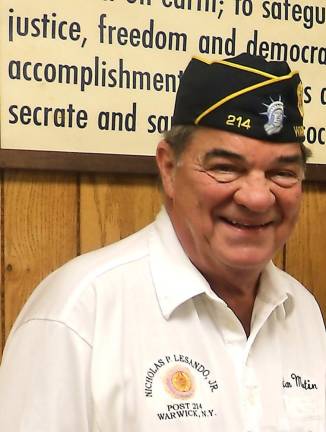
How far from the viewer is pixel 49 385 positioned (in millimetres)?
790

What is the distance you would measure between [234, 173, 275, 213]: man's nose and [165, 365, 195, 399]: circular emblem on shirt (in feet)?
0.81

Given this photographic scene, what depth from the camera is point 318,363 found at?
1016 mm

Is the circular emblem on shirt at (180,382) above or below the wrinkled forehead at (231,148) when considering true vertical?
below

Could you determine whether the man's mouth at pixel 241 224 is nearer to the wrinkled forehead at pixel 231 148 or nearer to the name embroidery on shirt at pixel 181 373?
the wrinkled forehead at pixel 231 148

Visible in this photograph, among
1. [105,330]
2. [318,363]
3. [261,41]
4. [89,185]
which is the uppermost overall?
[261,41]

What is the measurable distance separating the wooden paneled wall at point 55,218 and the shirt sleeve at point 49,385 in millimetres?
290

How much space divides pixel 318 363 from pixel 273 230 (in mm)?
257

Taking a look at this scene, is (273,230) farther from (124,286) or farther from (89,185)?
(89,185)

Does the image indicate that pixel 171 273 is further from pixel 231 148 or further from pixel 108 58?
pixel 108 58

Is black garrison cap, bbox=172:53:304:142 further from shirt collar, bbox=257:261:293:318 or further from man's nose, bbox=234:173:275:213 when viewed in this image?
shirt collar, bbox=257:261:293:318

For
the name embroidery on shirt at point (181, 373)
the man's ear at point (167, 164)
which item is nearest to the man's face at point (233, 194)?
the man's ear at point (167, 164)

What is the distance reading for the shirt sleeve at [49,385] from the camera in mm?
782

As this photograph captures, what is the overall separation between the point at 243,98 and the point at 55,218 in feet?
1.41

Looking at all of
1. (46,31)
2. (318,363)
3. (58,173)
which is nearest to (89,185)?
(58,173)
